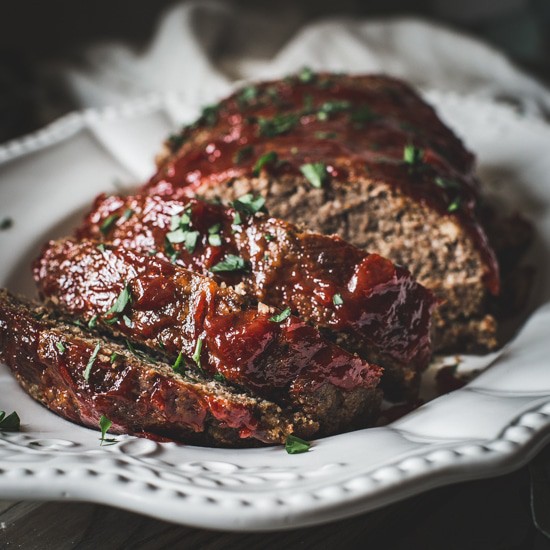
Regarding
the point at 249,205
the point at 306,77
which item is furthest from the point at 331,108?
the point at 249,205

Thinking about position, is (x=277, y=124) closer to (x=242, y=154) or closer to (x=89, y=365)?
(x=242, y=154)

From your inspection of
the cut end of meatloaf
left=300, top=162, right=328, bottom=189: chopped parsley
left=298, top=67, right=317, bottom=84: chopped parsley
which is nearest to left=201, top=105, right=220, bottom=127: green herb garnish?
left=298, top=67, right=317, bottom=84: chopped parsley

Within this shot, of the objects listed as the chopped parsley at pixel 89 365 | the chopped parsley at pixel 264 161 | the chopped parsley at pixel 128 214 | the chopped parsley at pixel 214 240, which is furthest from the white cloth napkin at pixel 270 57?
the chopped parsley at pixel 89 365

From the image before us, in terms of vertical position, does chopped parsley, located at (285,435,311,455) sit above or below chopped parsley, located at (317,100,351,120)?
below

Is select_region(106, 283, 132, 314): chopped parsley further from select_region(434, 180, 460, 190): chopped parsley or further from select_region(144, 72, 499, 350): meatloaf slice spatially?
select_region(434, 180, 460, 190): chopped parsley

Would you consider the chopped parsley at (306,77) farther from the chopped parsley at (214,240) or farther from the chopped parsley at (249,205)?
the chopped parsley at (214,240)

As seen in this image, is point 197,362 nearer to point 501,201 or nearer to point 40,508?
point 40,508
